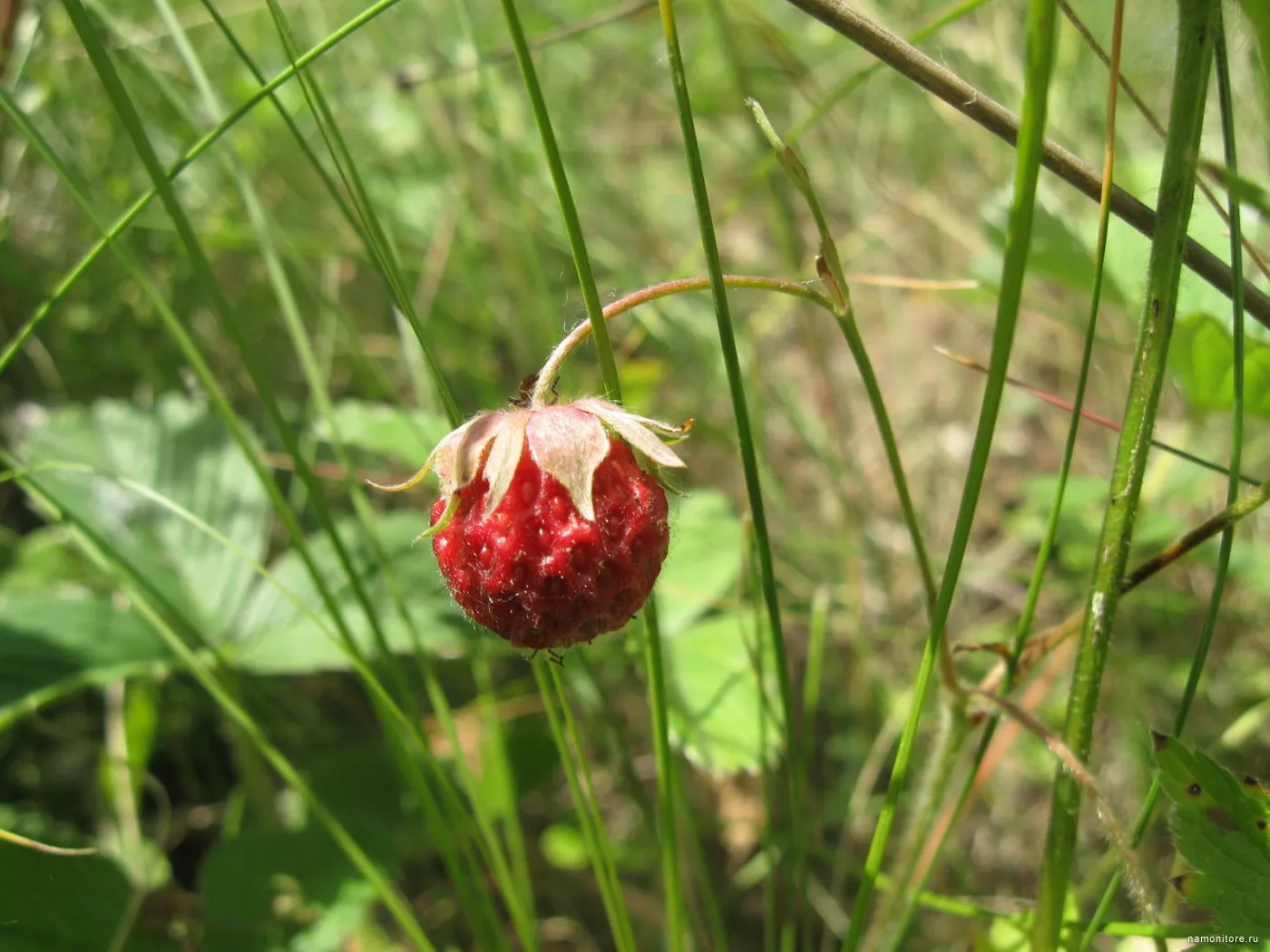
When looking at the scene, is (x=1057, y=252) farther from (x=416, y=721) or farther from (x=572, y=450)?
(x=416, y=721)

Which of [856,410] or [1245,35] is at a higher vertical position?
[856,410]

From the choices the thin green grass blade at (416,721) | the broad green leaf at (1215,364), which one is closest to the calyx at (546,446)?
the thin green grass blade at (416,721)

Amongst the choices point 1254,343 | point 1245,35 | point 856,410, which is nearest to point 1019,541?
point 856,410

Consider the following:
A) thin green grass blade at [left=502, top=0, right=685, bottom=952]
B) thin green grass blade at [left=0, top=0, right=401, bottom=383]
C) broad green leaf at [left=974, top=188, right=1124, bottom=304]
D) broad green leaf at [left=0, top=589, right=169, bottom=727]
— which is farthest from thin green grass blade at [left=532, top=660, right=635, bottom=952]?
broad green leaf at [left=974, top=188, right=1124, bottom=304]

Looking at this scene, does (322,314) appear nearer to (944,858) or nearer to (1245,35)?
(944,858)

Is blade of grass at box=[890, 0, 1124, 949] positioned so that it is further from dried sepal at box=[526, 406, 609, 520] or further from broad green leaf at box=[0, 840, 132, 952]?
broad green leaf at box=[0, 840, 132, 952]

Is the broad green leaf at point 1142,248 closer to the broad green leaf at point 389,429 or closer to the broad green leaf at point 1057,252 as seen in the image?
the broad green leaf at point 1057,252

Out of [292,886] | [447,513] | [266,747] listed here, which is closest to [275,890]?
[292,886]
